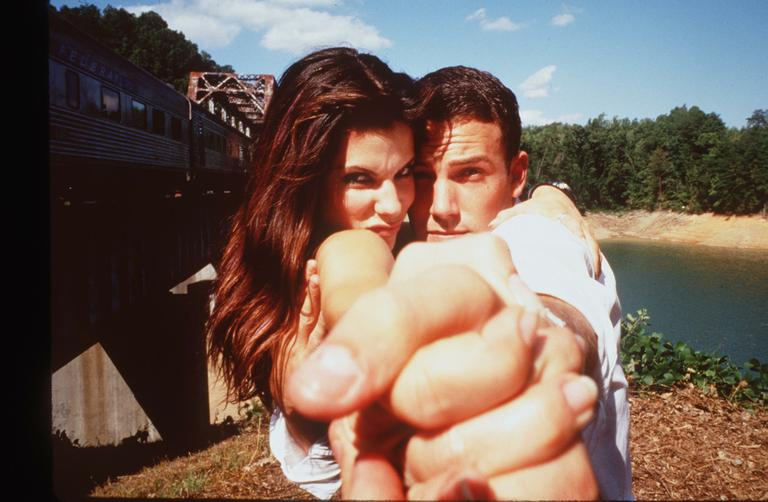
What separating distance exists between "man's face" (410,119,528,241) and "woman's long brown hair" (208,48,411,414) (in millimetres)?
313

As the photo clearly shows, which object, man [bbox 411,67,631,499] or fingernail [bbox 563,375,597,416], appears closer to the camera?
fingernail [bbox 563,375,597,416]

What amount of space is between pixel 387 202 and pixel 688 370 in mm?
5710

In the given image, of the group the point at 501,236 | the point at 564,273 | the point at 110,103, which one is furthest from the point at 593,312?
the point at 110,103

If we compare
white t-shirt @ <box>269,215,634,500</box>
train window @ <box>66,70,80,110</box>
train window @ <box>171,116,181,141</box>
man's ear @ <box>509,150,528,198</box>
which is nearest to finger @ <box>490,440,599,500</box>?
white t-shirt @ <box>269,215,634,500</box>

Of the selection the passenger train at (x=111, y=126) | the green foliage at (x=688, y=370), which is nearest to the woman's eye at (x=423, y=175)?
the passenger train at (x=111, y=126)

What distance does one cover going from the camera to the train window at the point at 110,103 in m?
8.59

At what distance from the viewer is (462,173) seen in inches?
86.0

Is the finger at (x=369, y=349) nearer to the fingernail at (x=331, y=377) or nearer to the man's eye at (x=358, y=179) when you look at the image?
the fingernail at (x=331, y=377)

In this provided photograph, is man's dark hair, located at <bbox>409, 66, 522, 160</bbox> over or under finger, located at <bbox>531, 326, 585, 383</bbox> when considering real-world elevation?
over

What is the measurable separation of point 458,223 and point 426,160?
0.37 metres

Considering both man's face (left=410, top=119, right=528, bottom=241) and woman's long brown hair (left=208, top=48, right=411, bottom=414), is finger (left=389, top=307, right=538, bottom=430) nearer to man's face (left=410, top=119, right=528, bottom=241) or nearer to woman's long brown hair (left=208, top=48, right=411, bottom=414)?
woman's long brown hair (left=208, top=48, right=411, bottom=414)

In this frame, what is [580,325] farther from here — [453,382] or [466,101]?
[466,101]

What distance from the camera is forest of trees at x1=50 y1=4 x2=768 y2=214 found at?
309 inches

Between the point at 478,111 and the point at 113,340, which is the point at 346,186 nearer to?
the point at 478,111
